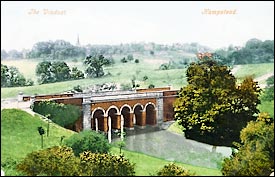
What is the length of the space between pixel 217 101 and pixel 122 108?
574 millimetres

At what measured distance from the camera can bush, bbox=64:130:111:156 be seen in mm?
3430

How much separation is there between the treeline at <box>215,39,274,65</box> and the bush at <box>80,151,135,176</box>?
85 cm

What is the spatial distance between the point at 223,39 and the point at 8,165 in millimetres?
1461

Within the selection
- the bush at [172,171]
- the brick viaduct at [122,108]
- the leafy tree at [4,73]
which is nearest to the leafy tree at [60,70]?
the brick viaduct at [122,108]

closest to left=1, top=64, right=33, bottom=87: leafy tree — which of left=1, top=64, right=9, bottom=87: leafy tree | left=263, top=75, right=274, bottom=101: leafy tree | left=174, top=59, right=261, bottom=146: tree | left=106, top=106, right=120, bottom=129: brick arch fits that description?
left=1, top=64, right=9, bottom=87: leafy tree

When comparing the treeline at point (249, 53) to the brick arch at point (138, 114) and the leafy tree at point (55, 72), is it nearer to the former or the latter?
the brick arch at point (138, 114)

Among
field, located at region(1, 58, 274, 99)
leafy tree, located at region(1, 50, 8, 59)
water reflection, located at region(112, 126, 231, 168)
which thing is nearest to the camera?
leafy tree, located at region(1, 50, 8, 59)

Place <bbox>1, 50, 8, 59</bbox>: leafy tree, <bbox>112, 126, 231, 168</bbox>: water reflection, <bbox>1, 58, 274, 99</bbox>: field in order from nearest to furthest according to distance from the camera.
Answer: <bbox>1, 50, 8, 59</bbox>: leafy tree → <bbox>1, 58, 274, 99</bbox>: field → <bbox>112, 126, 231, 168</bbox>: water reflection

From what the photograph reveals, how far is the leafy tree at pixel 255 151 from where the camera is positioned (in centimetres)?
343

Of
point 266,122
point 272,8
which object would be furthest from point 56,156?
point 272,8

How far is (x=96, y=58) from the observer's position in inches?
135

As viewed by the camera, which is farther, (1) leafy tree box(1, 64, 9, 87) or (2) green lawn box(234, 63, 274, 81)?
(2) green lawn box(234, 63, 274, 81)

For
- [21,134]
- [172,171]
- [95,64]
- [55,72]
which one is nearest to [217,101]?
[172,171]

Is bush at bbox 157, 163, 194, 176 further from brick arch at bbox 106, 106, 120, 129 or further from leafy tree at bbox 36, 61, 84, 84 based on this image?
leafy tree at bbox 36, 61, 84, 84
